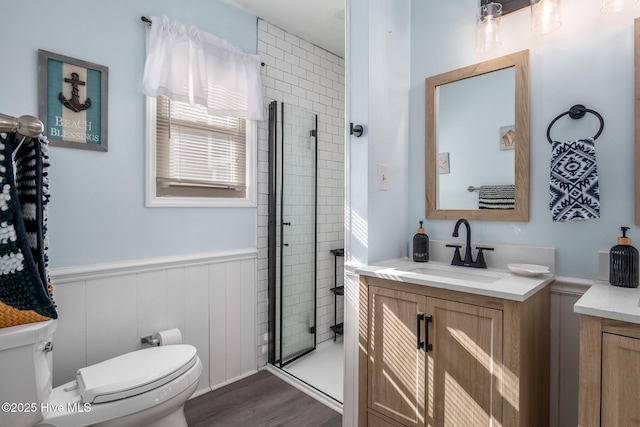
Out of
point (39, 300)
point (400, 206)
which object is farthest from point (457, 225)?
point (39, 300)

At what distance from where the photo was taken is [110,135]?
198 centimetres

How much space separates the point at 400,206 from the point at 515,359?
103cm

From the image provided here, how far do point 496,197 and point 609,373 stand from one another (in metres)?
0.93

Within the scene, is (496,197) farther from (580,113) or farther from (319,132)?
(319,132)

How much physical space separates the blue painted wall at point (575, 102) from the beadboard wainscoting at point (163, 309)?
5.62 ft

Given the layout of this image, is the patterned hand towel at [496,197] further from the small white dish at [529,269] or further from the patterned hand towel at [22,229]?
the patterned hand towel at [22,229]

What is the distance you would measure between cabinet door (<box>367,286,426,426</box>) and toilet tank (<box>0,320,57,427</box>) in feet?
4.76

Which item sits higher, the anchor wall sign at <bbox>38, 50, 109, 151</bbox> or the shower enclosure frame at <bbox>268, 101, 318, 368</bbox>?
the anchor wall sign at <bbox>38, 50, 109, 151</bbox>

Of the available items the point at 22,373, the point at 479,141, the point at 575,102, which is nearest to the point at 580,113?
the point at 575,102

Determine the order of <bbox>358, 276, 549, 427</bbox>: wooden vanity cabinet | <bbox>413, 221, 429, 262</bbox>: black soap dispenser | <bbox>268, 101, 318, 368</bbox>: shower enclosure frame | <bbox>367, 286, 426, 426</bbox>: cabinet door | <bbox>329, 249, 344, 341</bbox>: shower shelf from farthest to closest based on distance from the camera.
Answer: <bbox>329, 249, 344, 341</bbox>: shower shelf, <bbox>268, 101, 318, 368</bbox>: shower enclosure frame, <bbox>413, 221, 429, 262</bbox>: black soap dispenser, <bbox>367, 286, 426, 426</bbox>: cabinet door, <bbox>358, 276, 549, 427</bbox>: wooden vanity cabinet

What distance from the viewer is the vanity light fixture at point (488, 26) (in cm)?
171

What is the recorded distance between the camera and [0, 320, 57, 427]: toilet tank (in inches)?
53.2

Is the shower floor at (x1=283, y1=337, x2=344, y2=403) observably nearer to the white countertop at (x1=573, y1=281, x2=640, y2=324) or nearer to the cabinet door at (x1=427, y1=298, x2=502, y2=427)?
the cabinet door at (x1=427, y1=298, x2=502, y2=427)

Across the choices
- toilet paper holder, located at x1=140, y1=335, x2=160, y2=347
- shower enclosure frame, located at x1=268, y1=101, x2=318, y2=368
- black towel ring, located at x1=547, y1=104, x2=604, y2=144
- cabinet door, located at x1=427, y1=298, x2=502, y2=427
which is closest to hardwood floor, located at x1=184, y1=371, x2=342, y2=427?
shower enclosure frame, located at x1=268, y1=101, x2=318, y2=368
